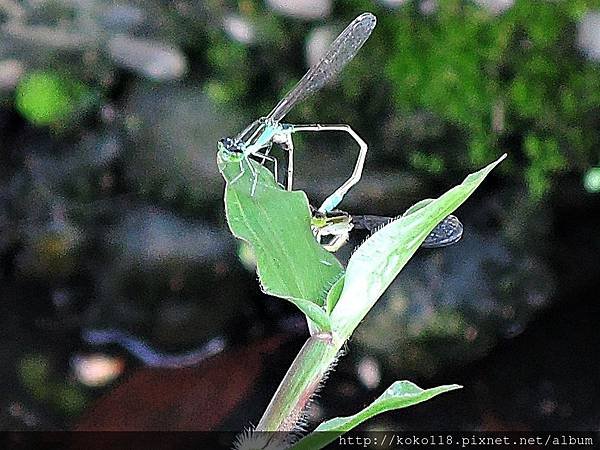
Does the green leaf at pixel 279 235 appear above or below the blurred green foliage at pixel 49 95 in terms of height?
above

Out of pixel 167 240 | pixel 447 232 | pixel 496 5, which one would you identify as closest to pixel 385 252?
pixel 447 232

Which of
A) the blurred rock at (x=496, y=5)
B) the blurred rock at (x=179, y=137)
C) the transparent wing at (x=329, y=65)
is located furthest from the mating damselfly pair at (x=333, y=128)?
the blurred rock at (x=179, y=137)

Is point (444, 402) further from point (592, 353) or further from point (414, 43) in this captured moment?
point (414, 43)

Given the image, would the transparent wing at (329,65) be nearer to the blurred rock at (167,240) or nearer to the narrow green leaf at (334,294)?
the narrow green leaf at (334,294)

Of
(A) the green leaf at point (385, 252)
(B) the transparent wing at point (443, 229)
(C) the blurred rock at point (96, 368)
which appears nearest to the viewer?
(A) the green leaf at point (385, 252)

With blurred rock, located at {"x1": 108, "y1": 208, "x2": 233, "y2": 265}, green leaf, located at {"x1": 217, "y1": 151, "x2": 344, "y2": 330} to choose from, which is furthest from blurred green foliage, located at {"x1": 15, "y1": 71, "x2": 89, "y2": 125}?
green leaf, located at {"x1": 217, "y1": 151, "x2": 344, "y2": 330}

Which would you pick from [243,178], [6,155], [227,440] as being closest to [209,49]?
[6,155]

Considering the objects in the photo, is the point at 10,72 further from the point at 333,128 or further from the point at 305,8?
the point at 333,128
